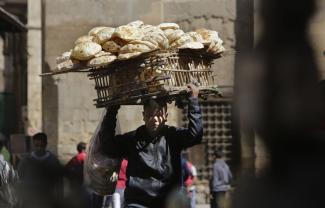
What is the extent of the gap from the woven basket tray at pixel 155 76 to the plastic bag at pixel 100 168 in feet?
0.88

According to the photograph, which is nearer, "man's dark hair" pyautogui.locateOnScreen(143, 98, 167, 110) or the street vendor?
the street vendor

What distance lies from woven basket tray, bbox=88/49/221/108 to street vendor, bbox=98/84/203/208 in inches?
3.4

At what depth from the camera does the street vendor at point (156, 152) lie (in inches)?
170

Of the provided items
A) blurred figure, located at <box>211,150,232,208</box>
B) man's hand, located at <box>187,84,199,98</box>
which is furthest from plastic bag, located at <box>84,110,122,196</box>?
blurred figure, located at <box>211,150,232,208</box>

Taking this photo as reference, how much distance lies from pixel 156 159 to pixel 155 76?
1.45 ft

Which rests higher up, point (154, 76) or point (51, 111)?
point (154, 76)

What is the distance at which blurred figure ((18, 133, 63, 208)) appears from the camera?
8.36 meters

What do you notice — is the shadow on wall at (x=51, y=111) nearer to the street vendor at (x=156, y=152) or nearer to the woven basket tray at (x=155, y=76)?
the woven basket tray at (x=155, y=76)

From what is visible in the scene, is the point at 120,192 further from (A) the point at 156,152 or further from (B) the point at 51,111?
(B) the point at 51,111

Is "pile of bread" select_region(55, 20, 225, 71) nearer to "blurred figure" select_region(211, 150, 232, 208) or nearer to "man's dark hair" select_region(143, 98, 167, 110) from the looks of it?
"man's dark hair" select_region(143, 98, 167, 110)

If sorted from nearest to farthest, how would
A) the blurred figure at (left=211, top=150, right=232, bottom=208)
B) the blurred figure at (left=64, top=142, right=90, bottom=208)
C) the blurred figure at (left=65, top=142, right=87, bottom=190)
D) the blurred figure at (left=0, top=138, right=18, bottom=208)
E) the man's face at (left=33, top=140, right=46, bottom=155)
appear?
the blurred figure at (left=0, top=138, right=18, bottom=208), the man's face at (left=33, top=140, right=46, bottom=155), the blurred figure at (left=64, top=142, right=90, bottom=208), the blurred figure at (left=65, top=142, right=87, bottom=190), the blurred figure at (left=211, top=150, right=232, bottom=208)

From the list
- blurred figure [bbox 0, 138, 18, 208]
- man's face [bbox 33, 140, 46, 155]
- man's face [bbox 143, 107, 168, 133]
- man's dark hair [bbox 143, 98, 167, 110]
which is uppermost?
man's dark hair [bbox 143, 98, 167, 110]

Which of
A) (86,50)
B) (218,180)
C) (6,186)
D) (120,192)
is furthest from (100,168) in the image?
(218,180)

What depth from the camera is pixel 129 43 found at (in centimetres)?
441
